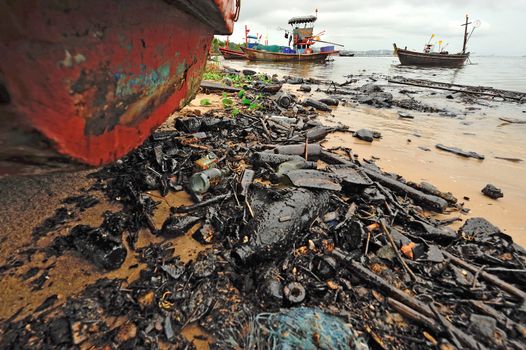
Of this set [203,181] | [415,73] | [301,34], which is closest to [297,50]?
[301,34]

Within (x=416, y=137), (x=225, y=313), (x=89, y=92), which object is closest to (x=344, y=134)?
(x=416, y=137)

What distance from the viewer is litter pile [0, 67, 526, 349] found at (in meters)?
1.51

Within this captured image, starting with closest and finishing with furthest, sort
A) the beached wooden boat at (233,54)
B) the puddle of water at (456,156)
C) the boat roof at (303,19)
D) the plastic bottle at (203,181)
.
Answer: the plastic bottle at (203,181)
the puddle of water at (456,156)
the boat roof at (303,19)
the beached wooden boat at (233,54)

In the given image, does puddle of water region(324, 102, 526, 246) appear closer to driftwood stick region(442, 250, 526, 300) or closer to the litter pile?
the litter pile

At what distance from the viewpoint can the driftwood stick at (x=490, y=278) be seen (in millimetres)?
1891

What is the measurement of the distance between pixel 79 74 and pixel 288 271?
5.83 feet

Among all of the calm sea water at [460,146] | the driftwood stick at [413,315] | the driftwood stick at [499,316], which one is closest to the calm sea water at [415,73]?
the calm sea water at [460,146]

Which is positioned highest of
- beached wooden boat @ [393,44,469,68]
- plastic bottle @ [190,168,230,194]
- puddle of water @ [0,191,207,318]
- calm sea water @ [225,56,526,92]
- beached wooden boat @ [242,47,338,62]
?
beached wooden boat @ [393,44,469,68]

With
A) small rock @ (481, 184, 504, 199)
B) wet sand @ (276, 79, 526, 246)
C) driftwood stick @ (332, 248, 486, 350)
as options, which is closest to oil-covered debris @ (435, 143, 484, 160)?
wet sand @ (276, 79, 526, 246)

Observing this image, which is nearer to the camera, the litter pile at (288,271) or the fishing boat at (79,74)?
the fishing boat at (79,74)

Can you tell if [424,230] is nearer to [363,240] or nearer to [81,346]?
[363,240]

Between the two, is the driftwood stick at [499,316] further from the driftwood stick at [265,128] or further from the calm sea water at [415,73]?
the calm sea water at [415,73]

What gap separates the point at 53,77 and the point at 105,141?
427 mm

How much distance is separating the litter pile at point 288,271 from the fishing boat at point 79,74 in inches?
38.2
